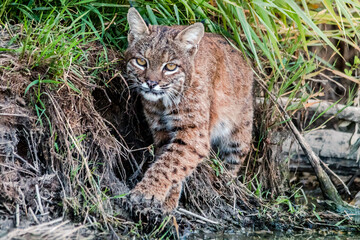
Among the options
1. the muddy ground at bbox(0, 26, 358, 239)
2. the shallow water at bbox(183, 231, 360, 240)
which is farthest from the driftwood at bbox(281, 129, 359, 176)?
the shallow water at bbox(183, 231, 360, 240)

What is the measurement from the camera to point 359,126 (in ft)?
22.7

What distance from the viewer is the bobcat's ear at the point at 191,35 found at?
519 centimetres

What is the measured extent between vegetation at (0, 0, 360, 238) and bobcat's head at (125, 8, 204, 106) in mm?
254

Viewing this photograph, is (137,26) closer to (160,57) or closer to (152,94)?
(160,57)

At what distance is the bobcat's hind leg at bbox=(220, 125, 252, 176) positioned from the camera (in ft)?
20.2

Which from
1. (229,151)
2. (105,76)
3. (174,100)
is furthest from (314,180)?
(105,76)

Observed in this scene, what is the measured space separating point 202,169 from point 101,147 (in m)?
1.13

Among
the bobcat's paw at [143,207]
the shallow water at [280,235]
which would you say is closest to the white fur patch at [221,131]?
the shallow water at [280,235]

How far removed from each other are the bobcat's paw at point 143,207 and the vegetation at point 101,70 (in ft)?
0.36

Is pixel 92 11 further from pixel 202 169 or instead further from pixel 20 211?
pixel 20 211

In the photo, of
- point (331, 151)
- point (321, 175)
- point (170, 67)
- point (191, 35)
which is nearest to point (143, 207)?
point (170, 67)

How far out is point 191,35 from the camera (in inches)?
207

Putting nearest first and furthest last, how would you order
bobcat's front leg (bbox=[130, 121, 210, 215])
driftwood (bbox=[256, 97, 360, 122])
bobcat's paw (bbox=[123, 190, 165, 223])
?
bobcat's paw (bbox=[123, 190, 165, 223])
bobcat's front leg (bbox=[130, 121, 210, 215])
driftwood (bbox=[256, 97, 360, 122])

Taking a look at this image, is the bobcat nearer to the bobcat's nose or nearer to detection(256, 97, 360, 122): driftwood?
the bobcat's nose
